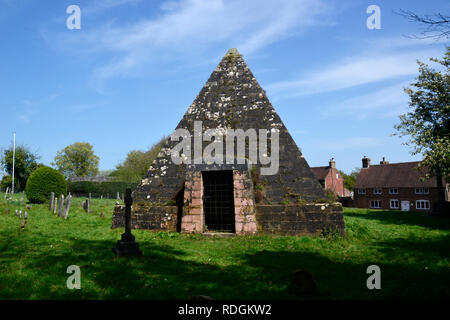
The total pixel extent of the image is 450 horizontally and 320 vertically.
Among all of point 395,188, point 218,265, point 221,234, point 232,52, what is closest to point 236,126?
point 232,52

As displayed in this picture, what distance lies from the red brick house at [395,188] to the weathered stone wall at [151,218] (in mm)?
40490

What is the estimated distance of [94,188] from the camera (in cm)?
4391

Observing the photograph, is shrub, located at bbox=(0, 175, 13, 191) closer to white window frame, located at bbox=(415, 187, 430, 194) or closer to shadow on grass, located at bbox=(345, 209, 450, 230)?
shadow on grass, located at bbox=(345, 209, 450, 230)

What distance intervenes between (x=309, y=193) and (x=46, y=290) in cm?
924

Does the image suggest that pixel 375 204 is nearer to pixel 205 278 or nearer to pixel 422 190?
pixel 422 190

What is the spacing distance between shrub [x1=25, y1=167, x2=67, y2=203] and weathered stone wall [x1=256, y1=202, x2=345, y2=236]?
20829mm

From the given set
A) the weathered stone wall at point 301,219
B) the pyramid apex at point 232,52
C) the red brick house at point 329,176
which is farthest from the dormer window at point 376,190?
the weathered stone wall at point 301,219

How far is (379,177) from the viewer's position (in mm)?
48031

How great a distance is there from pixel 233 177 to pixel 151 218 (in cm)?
383

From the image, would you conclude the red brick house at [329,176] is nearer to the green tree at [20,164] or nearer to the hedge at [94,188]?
the hedge at [94,188]

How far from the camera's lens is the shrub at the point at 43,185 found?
2509 cm

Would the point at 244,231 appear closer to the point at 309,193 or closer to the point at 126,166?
the point at 309,193
